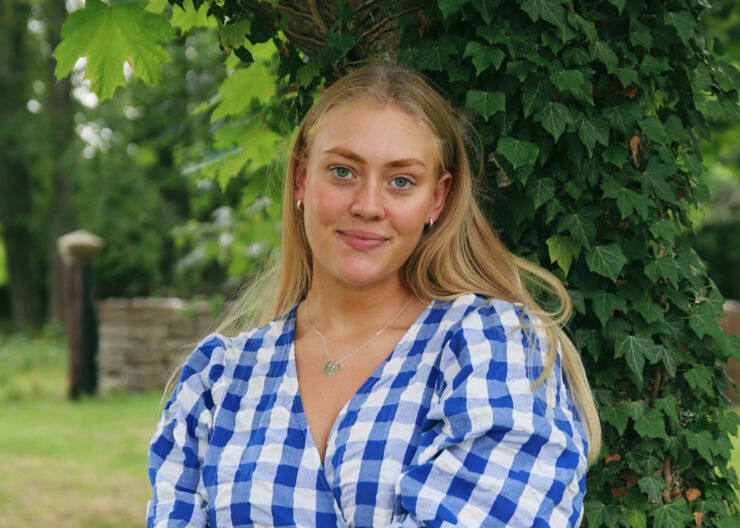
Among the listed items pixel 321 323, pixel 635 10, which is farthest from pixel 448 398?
pixel 635 10

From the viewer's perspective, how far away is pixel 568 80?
76.2 inches

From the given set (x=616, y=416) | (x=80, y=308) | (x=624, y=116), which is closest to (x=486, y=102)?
(x=624, y=116)

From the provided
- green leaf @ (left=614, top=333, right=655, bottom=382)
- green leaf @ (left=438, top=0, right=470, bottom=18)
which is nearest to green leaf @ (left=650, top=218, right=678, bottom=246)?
green leaf @ (left=614, top=333, right=655, bottom=382)

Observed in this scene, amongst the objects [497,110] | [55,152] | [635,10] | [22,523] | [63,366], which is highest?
[635,10]

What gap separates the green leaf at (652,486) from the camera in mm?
1992

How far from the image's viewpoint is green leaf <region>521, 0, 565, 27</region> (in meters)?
1.92

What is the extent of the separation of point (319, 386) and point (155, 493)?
456 mm

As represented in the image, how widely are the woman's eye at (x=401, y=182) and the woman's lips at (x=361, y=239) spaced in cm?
12

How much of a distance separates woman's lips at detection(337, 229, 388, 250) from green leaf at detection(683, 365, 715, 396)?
84cm

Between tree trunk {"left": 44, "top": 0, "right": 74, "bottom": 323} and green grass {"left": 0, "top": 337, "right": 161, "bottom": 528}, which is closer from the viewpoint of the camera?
green grass {"left": 0, "top": 337, "right": 161, "bottom": 528}

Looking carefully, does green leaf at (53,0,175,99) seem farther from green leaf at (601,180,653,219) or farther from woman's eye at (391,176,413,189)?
green leaf at (601,180,653,219)

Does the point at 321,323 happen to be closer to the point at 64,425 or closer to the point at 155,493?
the point at 155,493

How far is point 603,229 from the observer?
2066mm

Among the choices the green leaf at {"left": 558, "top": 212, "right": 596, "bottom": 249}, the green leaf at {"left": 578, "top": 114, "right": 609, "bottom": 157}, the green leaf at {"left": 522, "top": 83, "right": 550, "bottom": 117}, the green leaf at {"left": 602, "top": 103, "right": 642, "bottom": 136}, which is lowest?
the green leaf at {"left": 558, "top": 212, "right": 596, "bottom": 249}
